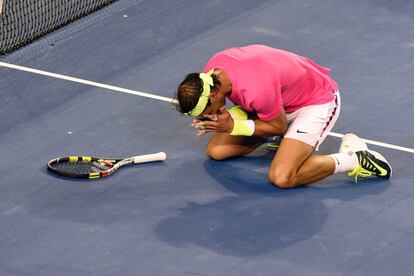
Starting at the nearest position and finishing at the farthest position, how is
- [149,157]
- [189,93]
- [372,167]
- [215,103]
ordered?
1. [189,93]
2. [215,103]
3. [372,167]
4. [149,157]

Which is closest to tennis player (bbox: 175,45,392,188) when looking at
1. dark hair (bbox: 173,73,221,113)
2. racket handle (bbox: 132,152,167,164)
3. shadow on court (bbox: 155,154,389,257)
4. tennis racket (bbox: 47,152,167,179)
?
dark hair (bbox: 173,73,221,113)

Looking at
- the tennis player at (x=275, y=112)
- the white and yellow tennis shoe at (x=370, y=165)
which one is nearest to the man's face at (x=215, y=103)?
the tennis player at (x=275, y=112)

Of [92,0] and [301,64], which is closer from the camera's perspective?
[301,64]

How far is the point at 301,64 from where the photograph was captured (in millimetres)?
10016

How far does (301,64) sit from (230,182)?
1138 millimetres

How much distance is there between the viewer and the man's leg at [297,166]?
9.85 metres

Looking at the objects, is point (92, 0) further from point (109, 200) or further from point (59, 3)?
point (109, 200)

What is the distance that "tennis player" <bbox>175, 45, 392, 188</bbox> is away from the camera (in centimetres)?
945

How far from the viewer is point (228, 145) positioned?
10258 mm

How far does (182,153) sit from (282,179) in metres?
1.06

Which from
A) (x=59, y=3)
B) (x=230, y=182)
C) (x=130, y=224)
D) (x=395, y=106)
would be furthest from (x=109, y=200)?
(x=59, y=3)

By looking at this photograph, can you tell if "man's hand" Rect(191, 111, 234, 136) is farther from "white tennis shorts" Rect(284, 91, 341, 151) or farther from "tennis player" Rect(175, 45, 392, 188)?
"white tennis shorts" Rect(284, 91, 341, 151)

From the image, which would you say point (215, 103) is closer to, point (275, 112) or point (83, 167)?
point (275, 112)

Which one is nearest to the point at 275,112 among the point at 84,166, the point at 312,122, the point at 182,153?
the point at 312,122
